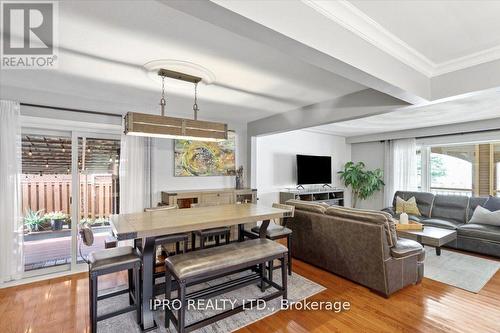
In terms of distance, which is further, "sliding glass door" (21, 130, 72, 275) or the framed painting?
the framed painting

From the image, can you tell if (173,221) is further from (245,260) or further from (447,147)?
(447,147)

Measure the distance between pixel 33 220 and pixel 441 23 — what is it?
5.00 metres

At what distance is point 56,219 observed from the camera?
3482 mm

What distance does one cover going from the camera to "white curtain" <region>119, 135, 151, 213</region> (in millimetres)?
3686

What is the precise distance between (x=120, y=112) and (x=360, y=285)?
408 cm

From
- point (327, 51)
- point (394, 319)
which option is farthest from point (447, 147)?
point (327, 51)

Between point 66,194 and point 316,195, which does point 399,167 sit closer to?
point 316,195

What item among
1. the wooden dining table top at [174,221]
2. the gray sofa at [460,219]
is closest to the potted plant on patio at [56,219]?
the wooden dining table top at [174,221]

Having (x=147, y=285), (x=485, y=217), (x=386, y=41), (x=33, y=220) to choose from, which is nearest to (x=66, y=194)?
(x=33, y=220)

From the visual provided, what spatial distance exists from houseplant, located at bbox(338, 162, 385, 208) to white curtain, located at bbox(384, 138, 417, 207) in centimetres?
22

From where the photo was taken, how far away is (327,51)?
1.60m

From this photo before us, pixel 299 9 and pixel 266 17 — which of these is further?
pixel 299 9

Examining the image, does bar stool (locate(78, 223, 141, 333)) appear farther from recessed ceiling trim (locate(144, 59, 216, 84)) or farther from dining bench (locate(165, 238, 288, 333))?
recessed ceiling trim (locate(144, 59, 216, 84))

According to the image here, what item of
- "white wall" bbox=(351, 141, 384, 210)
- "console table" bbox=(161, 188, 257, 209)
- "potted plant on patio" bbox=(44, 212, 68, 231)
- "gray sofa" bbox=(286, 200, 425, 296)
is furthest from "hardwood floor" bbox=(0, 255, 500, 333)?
A: "white wall" bbox=(351, 141, 384, 210)
